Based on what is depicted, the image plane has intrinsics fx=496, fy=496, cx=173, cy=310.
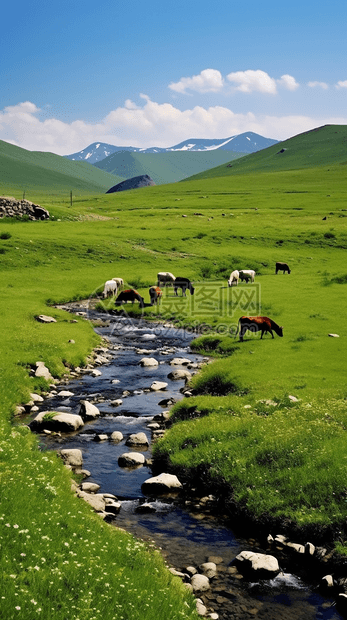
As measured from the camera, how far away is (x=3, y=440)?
14188 millimetres

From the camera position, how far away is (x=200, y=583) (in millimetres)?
11023

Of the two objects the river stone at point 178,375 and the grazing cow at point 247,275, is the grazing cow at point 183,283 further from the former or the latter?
the river stone at point 178,375

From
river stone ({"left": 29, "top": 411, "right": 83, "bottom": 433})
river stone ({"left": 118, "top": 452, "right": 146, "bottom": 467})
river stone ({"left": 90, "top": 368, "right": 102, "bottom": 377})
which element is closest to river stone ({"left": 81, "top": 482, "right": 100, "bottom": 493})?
river stone ({"left": 118, "top": 452, "right": 146, "bottom": 467})

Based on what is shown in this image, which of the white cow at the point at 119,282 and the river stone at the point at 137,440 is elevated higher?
the white cow at the point at 119,282

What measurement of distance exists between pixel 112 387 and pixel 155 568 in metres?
15.5

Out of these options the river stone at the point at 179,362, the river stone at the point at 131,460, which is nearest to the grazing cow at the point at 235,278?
the river stone at the point at 179,362

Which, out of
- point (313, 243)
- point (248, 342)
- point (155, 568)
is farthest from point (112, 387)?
point (313, 243)

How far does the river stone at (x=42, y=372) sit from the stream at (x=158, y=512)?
995 mm

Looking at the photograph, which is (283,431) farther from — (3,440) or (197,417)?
(3,440)

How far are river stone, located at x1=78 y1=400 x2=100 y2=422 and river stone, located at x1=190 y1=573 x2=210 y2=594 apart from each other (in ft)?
35.1

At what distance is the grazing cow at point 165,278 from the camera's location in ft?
176

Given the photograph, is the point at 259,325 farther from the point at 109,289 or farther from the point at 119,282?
the point at 119,282

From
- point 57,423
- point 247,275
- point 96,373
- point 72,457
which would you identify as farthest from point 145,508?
point 247,275

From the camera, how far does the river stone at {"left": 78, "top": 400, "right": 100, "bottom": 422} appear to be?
68.7 feet
